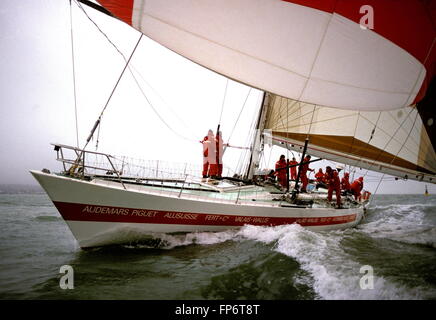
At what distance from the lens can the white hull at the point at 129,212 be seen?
352 cm

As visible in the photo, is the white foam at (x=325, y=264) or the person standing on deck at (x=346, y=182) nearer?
the white foam at (x=325, y=264)

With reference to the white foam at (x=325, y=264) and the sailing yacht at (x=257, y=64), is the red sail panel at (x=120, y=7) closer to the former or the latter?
the sailing yacht at (x=257, y=64)

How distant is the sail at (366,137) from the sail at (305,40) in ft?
15.8

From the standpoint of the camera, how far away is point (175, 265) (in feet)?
11.2

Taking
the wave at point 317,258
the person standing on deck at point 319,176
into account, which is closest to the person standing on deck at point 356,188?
the person standing on deck at point 319,176

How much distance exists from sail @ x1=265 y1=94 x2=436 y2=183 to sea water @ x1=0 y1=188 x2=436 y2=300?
4909 mm

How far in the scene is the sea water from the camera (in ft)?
8.47

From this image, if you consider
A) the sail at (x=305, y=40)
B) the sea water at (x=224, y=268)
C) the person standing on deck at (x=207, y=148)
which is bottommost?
the sea water at (x=224, y=268)

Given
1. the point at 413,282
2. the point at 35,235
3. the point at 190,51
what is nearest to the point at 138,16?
the point at 190,51

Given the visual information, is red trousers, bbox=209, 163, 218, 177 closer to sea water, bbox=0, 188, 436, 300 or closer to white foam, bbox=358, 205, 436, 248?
sea water, bbox=0, 188, 436, 300

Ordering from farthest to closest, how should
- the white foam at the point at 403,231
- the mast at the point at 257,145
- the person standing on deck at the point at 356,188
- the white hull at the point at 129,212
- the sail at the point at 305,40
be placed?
the person standing on deck at the point at 356,188
the mast at the point at 257,145
the white foam at the point at 403,231
the white hull at the point at 129,212
the sail at the point at 305,40

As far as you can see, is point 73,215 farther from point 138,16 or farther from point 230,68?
point 230,68

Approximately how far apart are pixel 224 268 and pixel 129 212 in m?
2.11

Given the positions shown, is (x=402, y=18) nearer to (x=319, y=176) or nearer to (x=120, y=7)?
(x=120, y=7)
